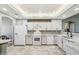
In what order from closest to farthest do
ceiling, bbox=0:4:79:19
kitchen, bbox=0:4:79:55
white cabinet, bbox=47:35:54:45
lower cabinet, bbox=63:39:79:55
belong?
lower cabinet, bbox=63:39:79:55 → ceiling, bbox=0:4:79:19 → kitchen, bbox=0:4:79:55 → white cabinet, bbox=47:35:54:45

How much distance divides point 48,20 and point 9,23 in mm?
2988

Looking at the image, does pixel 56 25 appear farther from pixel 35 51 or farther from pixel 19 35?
pixel 35 51

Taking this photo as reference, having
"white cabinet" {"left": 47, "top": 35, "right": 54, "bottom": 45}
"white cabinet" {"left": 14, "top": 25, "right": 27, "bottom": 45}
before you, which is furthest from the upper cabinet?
"white cabinet" {"left": 14, "top": 25, "right": 27, "bottom": 45}

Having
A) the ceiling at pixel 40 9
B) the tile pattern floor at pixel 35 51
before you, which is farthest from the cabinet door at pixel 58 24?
the tile pattern floor at pixel 35 51

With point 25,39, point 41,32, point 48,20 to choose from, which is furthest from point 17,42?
point 48,20

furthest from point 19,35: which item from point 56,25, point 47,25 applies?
point 56,25

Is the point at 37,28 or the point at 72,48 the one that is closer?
the point at 72,48

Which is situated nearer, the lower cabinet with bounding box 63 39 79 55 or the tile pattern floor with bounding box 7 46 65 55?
the lower cabinet with bounding box 63 39 79 55

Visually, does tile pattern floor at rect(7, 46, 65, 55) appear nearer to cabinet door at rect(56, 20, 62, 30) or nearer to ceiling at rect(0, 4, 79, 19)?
ceiling at rect(0, 4, 79, 19)

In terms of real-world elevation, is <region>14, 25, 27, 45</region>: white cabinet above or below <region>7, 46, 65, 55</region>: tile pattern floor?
above

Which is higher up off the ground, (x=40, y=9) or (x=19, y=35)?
(x=40, y=9)

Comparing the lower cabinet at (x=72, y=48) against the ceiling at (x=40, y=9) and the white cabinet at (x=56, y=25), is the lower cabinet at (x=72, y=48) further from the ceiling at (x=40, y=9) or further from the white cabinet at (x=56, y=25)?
the white cabinet at (x=56, y=25)

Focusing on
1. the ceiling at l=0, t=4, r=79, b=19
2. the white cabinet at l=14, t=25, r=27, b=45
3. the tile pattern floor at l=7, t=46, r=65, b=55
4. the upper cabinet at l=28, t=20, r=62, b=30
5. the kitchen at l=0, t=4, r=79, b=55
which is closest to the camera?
the ceiling at l=0, t=4, r=79, b=19
